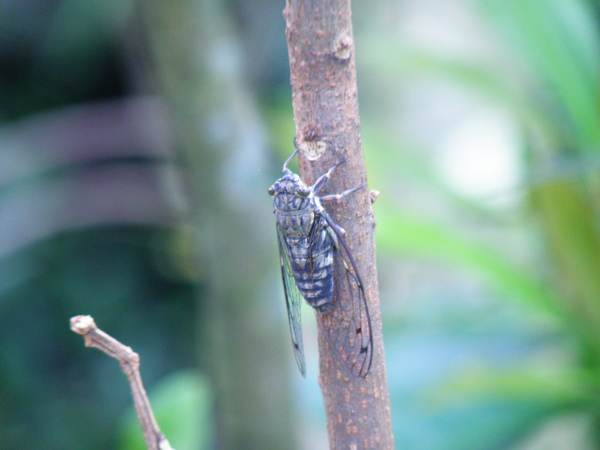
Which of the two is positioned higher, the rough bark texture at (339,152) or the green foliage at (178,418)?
the rough bark texture at (339,152)

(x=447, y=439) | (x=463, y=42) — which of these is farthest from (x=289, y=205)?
(x=463, y=42)

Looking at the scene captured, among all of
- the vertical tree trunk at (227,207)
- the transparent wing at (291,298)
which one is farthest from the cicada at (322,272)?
the vertical tree trunk at (227,207)

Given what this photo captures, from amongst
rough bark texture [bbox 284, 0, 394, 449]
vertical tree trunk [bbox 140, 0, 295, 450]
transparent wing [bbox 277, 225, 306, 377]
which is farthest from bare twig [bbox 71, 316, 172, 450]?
vertical tree trunk [bbox 140, 0, 295, 450]

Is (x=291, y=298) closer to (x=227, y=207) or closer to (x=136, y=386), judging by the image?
(x=227, y=207)

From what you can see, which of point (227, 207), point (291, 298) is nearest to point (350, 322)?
point (291, 298)

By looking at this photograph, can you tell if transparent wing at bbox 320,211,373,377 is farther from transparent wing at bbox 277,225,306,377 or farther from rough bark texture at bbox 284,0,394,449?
transparent wing at bbox 277,225,306,377

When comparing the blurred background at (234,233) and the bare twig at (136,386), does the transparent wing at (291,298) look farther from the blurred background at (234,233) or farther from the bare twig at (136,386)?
the bare twig at (136,386)

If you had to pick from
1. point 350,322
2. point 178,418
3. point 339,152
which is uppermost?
point 339,152
